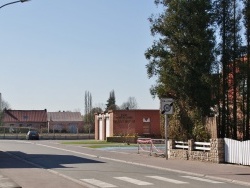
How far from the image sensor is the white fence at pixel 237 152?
22438mm

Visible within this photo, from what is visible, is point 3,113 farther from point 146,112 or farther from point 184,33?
point 184,33

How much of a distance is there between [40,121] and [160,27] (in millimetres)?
101132

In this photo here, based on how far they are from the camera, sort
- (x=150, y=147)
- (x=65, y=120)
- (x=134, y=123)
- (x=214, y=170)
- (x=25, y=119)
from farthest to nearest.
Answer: (x=65, y=120), (x=25, y=119), (x=134, y=123), (x=150, y=147), (x=214, y=170)

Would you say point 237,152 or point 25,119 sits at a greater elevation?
point 25,119

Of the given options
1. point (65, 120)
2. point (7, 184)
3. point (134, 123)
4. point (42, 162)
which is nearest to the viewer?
point (7, 184)

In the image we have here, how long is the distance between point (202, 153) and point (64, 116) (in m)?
110

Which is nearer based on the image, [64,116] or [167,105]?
[167,105]

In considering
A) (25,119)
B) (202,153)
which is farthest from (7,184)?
(25,119)

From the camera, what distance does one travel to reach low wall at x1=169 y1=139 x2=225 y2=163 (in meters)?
24.3

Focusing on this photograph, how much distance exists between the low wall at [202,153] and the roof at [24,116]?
101m

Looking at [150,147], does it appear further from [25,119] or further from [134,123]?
[25,119]

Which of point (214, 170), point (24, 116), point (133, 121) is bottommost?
point (214, 170)

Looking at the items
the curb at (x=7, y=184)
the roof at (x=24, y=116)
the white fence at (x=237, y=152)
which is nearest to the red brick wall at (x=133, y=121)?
the white fence at (x=237, y=152)

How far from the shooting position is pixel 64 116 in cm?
13338
